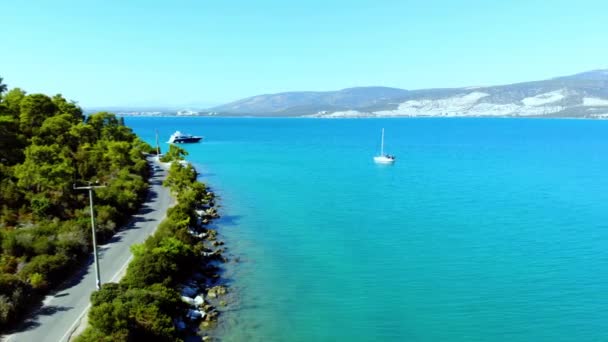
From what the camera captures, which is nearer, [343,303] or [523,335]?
[523,335]

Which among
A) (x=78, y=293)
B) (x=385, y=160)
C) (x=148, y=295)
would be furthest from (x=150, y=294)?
(x=385, y=160)

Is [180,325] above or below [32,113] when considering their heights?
below

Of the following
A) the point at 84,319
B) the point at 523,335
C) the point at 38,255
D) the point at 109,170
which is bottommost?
the point at 523,335

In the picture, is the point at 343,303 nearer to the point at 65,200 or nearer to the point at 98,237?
the point at 98,237

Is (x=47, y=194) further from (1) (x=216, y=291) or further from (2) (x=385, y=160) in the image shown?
(2) (x=385, y=160)

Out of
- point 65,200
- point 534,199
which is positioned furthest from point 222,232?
point 534,199

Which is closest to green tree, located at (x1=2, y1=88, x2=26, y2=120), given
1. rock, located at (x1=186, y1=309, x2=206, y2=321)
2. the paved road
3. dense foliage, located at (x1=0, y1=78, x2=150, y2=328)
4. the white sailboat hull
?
dense foliage, located at (x1=0, y1=78, x2=150, y2=328)
